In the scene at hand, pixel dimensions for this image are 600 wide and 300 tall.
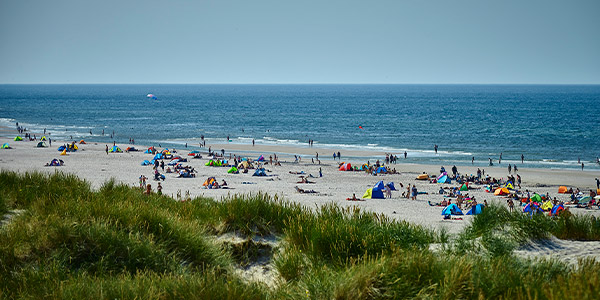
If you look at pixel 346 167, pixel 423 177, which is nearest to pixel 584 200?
pixel 423 177

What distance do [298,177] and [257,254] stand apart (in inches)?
1213

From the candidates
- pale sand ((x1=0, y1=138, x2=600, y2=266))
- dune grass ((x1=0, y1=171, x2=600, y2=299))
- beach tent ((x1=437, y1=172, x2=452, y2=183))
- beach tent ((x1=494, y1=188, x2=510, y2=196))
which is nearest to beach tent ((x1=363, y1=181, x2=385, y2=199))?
pale sand ((x1=0, y1=138, x2=600, y2=266))

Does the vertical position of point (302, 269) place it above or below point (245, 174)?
above

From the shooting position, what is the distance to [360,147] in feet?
200

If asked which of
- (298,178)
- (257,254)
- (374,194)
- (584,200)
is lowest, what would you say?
(298,178)

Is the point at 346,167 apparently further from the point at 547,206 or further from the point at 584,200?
the point at 584,200

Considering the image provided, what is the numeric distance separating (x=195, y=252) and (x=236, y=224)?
1397mm

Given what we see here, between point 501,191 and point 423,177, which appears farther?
point 423,177

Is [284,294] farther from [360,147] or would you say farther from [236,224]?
[360,147]

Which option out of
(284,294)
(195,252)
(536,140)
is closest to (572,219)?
(284,294)

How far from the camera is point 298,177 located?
39469mm

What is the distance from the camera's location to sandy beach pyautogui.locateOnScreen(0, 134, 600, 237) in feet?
96.3

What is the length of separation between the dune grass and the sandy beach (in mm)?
14855

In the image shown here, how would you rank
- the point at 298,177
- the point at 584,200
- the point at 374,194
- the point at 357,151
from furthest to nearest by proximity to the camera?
the point at 357,151, the point at 298,177, the point at 374,194, the point at 584,200
